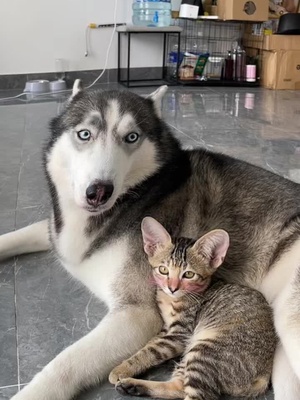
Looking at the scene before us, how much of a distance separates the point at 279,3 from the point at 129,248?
644cm

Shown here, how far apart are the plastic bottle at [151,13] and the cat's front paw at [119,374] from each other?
581 cm

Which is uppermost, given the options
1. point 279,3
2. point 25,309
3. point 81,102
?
point 279,3

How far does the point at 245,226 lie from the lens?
170 cm

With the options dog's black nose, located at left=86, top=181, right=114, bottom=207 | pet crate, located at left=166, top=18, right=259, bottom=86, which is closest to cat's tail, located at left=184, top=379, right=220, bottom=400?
dog's black nose, located at left=86, top=181, right=114, bottom=207

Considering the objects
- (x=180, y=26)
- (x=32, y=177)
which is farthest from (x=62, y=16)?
(x=32, y=177)

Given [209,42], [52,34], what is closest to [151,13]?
[209,42]

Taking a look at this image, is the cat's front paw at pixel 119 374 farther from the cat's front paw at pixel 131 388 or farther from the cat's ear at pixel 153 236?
the cat's ear at pixel 153 236

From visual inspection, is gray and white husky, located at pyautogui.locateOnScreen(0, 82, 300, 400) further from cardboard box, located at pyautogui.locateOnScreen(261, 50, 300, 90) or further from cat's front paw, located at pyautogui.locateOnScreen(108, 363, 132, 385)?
cardboard box, located at pyautogui.locateOnScreen(261, 50, 300, 90)

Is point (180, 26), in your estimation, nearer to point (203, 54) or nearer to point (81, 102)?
point (203, 54)

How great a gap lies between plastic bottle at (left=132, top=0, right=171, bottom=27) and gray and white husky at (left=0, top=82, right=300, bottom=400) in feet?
16.9

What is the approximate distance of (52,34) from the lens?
6.33 meters

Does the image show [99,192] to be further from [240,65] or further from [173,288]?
[240,65]

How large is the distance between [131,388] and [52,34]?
569 centimetres

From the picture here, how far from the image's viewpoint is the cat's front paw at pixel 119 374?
1.38m
